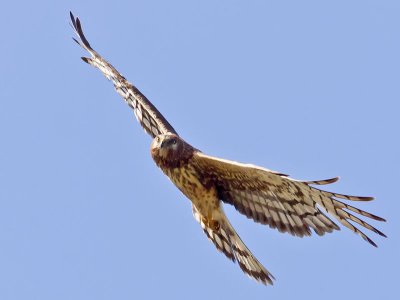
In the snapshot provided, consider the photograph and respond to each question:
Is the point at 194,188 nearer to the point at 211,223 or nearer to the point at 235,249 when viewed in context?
the point at 211,223

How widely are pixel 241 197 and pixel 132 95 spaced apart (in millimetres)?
2127

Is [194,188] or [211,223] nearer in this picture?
[194,188]

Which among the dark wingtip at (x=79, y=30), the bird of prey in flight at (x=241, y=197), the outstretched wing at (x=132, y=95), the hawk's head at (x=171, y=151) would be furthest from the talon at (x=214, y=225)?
the dark wingtip at (x=79, y=30)

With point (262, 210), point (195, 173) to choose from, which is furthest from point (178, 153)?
point (262, 210)

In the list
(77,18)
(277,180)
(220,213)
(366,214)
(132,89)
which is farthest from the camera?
(77,18)

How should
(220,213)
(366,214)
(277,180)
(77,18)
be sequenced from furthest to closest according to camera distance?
(77,18) < (220,213) < (277,180) < (366,214)

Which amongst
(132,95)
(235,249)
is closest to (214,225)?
(235,249)

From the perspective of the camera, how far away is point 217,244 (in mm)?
11438

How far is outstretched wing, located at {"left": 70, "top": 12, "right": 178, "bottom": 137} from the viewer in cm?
1180

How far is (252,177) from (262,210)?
0.39m

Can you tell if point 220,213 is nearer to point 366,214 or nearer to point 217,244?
point 217,244

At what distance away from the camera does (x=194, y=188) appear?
10922mm

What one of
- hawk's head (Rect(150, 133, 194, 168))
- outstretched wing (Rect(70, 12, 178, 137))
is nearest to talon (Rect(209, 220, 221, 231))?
hawk's head (Rect(150, 133, 194, 168))

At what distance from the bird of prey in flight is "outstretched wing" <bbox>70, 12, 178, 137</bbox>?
0.06 m
